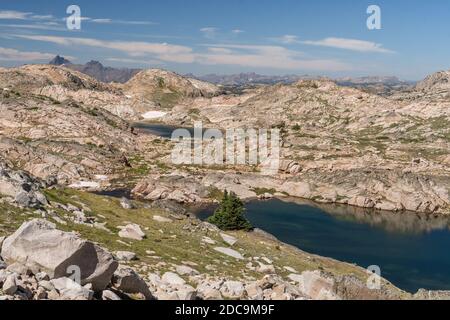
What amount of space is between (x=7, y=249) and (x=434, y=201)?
134 meters

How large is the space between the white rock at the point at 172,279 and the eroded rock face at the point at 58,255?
20.5 ft

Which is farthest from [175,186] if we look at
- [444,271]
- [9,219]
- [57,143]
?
[9,219]

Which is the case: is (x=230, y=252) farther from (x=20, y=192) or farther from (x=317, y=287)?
(x=20, y=192)

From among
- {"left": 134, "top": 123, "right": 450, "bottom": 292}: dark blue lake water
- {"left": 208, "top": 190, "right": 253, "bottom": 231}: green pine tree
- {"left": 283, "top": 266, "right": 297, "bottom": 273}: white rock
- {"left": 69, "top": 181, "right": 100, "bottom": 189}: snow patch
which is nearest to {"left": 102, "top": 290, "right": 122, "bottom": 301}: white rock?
{"left": 283, "top": 266, "right": 297, "bottom": 273}: white rock

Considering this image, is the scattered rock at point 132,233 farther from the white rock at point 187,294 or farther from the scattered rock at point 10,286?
the scattered rock at point 10,286

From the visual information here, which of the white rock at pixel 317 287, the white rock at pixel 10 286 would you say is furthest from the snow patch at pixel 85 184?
the white rock at pixel 10 286

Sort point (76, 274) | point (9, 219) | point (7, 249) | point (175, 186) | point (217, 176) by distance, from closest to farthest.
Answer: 1. point (76, 274)
2. point (7, 249)
3. point (9, 219)
4. point (175, 186)
5. point (217, 176)

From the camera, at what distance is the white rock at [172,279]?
2635cm

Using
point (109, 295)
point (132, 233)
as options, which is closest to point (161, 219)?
point (132, 233)

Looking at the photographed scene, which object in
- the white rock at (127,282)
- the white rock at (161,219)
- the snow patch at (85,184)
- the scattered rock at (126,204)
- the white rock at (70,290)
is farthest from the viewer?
the snow patch at (85,184)

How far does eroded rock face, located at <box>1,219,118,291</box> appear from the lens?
19.6 meters

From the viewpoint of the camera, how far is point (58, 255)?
64.8 ft

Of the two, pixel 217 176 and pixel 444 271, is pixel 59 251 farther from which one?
pixel 217 176

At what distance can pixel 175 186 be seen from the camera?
13400cm
